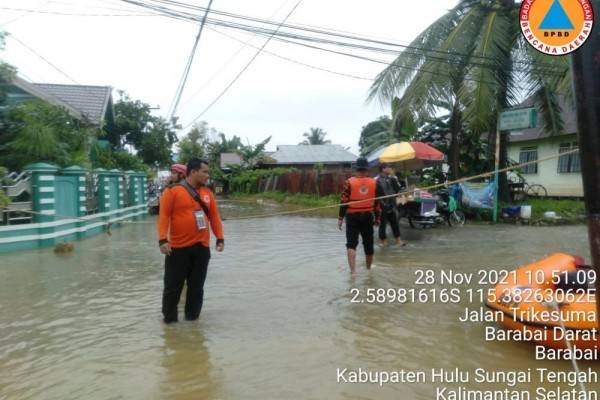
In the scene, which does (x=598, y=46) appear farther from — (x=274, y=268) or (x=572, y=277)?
(x=274, y=268)

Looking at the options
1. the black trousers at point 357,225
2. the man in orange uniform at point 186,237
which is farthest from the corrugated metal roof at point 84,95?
the man in orange uniform at point 186,237

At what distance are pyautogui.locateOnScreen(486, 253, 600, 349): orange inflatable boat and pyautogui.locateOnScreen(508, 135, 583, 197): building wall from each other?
1803 cm

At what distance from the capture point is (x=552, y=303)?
147 inches

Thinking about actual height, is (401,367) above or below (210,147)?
below

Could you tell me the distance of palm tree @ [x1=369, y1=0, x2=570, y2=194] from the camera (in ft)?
43.4

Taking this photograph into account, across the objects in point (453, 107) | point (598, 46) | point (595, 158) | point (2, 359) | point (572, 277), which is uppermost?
point (453, 107)

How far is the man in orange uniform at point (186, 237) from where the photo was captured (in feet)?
15.9

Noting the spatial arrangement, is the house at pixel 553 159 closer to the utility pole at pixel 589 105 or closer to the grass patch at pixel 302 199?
the grass patch at pixel 302 199

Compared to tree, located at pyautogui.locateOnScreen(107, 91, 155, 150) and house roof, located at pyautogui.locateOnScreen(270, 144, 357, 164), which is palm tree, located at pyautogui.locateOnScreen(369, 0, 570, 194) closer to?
tree, located at pyautogui.locateOnScreen(107, 91, 155, 150)

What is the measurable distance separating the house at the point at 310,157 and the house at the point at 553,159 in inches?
629

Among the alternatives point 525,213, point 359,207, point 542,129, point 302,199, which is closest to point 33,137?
point 359,207

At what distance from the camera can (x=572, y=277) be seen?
4.31 metres

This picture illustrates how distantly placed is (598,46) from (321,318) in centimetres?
373

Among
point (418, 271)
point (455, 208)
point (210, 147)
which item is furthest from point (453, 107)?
point (210, 147)
